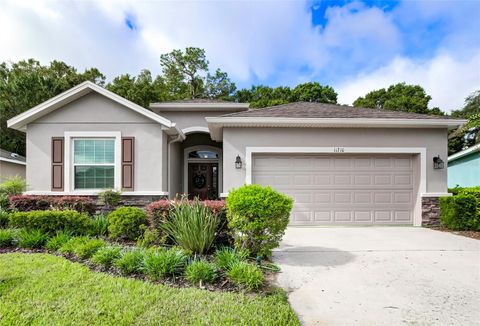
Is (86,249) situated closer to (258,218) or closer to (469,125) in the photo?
(258,218)

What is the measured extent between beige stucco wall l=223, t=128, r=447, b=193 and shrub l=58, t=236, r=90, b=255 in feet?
14.4

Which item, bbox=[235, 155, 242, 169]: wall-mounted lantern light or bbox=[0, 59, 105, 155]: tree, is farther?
bbox=[0, 59, 105, 155]: tree

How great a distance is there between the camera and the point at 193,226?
4602 mm

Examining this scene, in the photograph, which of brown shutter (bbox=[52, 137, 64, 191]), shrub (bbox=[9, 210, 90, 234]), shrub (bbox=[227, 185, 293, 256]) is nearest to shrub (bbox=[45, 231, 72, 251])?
shrub (bbox=[9, 210, 90, 234])

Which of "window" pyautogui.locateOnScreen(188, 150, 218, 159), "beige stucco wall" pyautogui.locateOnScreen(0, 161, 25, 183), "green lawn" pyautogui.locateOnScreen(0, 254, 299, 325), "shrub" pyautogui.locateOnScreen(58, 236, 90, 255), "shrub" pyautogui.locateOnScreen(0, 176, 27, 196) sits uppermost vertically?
"window" pyautogui.locateOnScreen(188, 150, 218, 159)

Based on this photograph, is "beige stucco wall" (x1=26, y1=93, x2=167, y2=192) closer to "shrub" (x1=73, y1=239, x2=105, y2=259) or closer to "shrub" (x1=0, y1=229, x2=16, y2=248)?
"shrub" (x1=0, y1=229, x2=16, y2=248)

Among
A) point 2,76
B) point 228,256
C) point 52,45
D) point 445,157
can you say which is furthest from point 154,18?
point 2,76

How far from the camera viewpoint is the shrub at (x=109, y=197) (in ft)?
25.1

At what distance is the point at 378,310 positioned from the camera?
297 centimetres

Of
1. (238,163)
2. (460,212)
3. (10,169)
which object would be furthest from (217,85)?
(460,212)

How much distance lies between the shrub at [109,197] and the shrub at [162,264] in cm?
449

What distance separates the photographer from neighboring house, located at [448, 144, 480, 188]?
1343 cm

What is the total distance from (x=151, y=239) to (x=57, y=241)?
1958mm

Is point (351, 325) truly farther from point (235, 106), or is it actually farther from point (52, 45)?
point (52, 45)
